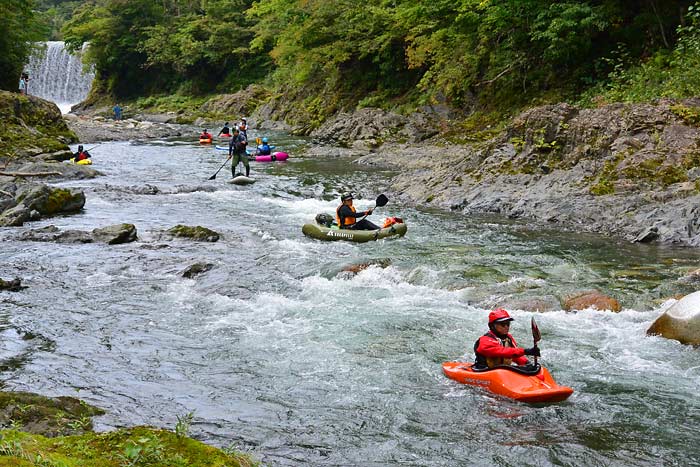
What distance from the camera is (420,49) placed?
2758cm

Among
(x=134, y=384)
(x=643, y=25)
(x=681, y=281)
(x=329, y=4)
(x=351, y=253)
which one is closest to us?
(x=134, y=384)

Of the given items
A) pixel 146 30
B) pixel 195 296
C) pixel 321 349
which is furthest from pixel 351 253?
pixel 146 30

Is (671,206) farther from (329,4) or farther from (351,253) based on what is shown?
(329,4)

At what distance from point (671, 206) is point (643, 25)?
1060 cm

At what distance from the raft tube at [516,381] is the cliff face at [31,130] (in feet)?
62.4

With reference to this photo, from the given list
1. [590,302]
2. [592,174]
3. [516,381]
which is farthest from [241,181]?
[516,381]

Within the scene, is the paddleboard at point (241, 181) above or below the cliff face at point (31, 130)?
below

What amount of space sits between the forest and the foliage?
7 centimetres

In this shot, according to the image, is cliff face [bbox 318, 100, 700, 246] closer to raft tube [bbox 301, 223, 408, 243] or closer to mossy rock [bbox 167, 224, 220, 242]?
raft tube [bbox 301, 223, 408, 243]

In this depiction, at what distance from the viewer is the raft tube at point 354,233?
13445 mm

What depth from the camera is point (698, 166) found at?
13.9 metres

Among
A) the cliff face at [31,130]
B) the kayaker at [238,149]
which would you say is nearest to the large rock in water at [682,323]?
the kayaker at [238,149]

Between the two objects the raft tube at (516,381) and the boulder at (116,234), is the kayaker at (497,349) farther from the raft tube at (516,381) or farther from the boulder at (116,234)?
the boulder at (116,234)

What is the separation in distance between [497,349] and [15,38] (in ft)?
104
